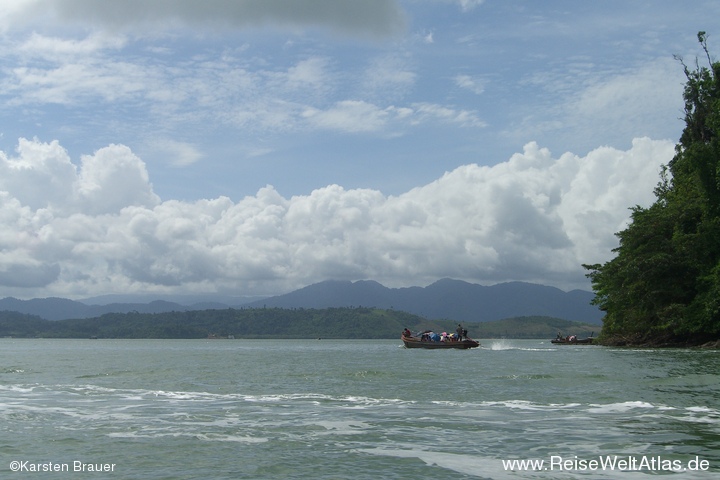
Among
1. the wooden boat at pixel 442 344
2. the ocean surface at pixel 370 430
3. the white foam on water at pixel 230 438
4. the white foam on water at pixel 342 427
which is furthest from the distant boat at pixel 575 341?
the white foam on water at pixel 230 438

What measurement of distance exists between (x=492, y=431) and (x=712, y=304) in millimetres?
54855

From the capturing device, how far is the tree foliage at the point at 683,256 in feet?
225

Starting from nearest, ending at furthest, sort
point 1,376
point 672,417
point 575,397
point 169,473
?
point 169,473 < point 672,417 < point 575,397 < point 1,376

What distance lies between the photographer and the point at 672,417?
73.1 feet

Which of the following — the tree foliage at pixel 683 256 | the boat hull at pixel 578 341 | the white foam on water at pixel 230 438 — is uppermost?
the tree foliage at pixel 683 256

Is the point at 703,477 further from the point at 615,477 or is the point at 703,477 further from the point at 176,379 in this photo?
the point at 176,379

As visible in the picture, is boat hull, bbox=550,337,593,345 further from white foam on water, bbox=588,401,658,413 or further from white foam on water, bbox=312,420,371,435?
white foam on water, bbox=312,420,371,435

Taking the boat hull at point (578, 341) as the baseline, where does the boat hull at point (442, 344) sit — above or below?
above

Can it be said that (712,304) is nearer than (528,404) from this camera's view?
No

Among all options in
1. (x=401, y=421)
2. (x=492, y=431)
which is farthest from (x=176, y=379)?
(x=492, y=431)

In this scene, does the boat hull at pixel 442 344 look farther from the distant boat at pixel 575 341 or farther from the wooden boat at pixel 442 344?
the distant boat at pixel 575 341

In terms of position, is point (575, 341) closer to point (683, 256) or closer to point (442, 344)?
point (442, 344)
